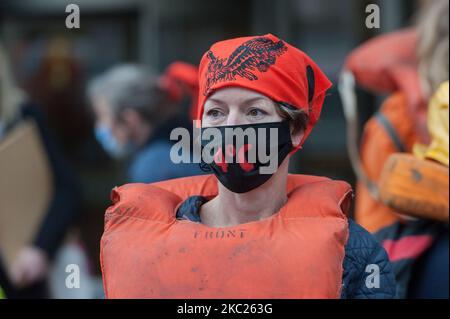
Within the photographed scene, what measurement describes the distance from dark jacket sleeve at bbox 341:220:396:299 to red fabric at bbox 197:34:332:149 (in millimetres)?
284

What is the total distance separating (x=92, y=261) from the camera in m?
6.31

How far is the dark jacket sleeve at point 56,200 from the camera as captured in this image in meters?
4.51

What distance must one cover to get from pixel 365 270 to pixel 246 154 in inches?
15.7

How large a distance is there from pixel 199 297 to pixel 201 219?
12.2 inches

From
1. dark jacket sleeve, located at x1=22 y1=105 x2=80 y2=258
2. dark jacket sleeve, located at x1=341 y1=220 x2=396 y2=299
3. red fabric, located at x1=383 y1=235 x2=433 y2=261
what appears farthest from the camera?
dark jacket sleeve, located at x1=22 y1=105 x2=80 y2=258

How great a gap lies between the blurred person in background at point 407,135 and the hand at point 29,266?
1630 millimetres

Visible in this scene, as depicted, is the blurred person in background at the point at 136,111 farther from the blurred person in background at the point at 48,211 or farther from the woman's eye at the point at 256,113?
the woman's eye at the point at 256,113

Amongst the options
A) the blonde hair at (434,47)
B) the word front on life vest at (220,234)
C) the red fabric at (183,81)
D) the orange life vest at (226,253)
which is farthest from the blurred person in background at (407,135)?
the red fabric at (183,81)

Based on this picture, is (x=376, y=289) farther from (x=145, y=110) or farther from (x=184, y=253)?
(x=145, y=110)

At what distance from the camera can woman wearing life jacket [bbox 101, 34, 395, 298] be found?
210 centimetres

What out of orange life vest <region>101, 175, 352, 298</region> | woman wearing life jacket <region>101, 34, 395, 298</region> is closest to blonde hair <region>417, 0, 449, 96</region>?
woman wearing life jacket <region>101, 34, 395, 298</region>

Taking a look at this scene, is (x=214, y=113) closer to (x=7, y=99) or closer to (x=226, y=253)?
(x=226, y=253)

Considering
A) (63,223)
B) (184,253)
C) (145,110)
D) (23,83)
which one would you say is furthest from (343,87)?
(23,83)
